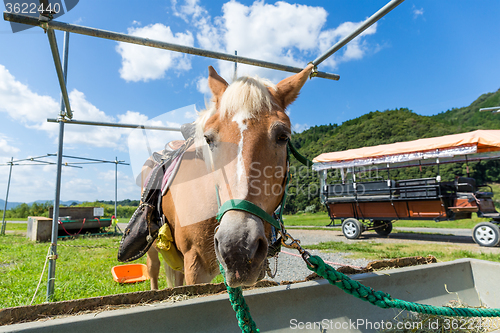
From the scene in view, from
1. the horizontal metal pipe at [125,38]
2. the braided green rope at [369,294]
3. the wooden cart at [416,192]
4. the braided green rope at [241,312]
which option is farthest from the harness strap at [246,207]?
the wooden cart at [416,192]

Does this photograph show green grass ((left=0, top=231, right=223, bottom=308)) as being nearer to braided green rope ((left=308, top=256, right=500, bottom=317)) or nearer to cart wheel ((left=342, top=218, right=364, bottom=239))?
braided green rope ((left=308, top=256, right=500, bottom=317))

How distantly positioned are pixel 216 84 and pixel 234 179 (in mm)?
853

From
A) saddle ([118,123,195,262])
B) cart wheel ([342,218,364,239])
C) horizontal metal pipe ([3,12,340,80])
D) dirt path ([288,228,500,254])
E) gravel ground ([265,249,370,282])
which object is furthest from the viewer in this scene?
cart wheel ([342,218,364,239])

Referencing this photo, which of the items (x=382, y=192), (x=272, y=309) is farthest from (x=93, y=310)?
(x=382, y=192)

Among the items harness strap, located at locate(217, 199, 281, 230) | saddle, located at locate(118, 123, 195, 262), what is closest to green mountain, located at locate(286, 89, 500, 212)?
saddle, located at locate(118, 123, 195, 262)

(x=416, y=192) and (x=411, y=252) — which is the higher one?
(x=416, y=192)

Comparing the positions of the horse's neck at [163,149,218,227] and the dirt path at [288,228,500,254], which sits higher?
the horse's neck at [163,149,218,227]

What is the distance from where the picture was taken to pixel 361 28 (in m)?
1.95

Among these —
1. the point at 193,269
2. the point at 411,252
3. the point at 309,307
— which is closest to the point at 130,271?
the point at 193,269

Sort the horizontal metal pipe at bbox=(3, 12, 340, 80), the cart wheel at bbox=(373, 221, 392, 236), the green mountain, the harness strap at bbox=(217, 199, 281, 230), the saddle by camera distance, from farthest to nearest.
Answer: the green mountain, the cart wheel at bbox=(373, 221, 392, 236), the saddle, the horizontal metal pipe at bbox=(3, 12, 340, 80), the harness strap at bbox=(217, 199, 281, 230)

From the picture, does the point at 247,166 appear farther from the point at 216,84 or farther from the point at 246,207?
the point at 216,84

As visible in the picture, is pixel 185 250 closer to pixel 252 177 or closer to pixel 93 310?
pixel 93 310

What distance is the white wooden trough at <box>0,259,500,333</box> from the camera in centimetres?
140

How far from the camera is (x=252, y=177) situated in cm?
122
